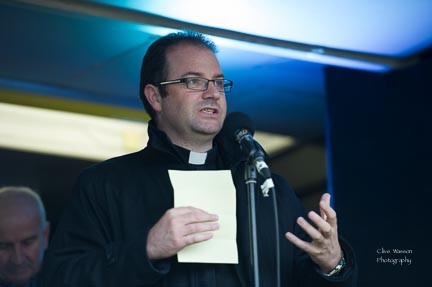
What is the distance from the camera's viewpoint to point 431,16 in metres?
4.75

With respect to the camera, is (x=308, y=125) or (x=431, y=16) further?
(x=308, y=125)

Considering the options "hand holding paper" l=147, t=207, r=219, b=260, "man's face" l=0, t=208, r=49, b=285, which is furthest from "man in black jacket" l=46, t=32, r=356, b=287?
"man's face" l=0, t=208, r=49, b=285

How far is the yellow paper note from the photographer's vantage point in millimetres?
2916

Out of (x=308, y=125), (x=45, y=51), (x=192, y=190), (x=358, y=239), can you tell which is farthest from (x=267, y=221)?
(x=308, y=125)

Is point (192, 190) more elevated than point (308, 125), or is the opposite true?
point (308, 125)

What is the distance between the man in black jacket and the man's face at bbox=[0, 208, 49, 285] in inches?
71.2

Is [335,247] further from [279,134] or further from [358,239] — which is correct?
[279,134]

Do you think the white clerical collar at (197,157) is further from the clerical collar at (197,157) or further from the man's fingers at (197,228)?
the man's fingers at (197,228)

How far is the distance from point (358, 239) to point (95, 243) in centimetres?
224

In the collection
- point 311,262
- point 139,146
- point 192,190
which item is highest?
point 139,146

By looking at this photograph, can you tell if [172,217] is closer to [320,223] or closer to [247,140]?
[247,140]

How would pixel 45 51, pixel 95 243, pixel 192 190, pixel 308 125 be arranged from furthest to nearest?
pixel 308 125
pixel 45 51
pixel 95 243
pixel 192 190

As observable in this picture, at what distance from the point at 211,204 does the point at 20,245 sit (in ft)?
8.36

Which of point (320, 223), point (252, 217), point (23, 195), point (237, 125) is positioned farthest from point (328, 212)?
point (23, 195)
